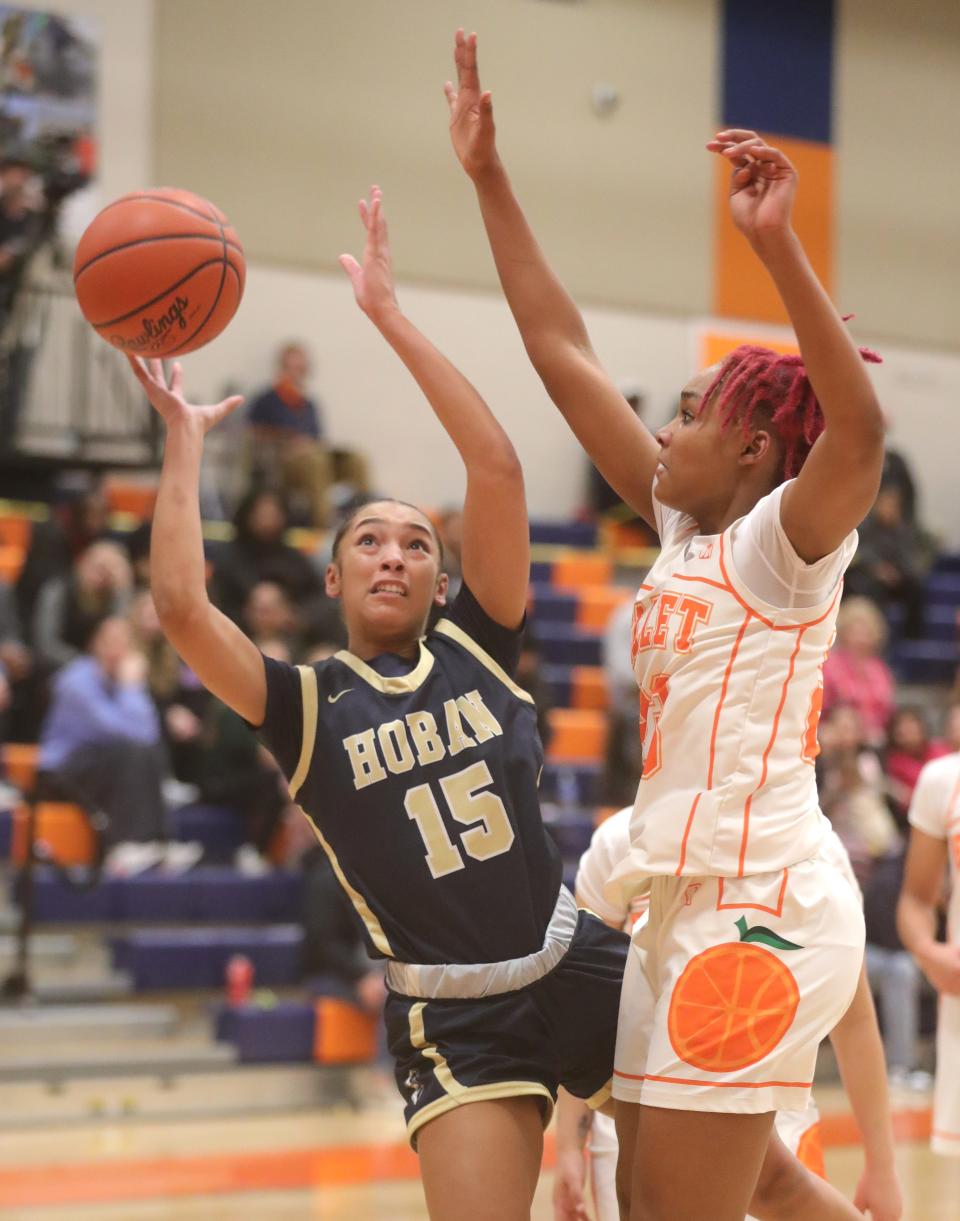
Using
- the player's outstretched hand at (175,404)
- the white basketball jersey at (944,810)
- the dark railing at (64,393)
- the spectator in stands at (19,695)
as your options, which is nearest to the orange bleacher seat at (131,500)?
the dark railing at (64,393)

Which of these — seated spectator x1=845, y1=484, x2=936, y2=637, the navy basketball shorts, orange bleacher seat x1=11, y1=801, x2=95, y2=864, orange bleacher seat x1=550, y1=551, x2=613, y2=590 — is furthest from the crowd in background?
the navy basketball shorts

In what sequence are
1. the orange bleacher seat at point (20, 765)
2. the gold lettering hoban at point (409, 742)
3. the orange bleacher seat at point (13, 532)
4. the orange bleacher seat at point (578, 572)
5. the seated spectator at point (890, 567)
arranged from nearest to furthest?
1. the gold lettering hoban at point (409, 742)
2. the orange bleacher seat at point (20, 765)
3. the orange bleacher seat at point (13, 532)
4. the orange bleacher seat at point (578, 572)
5. the seated spectator at point (890, 567)

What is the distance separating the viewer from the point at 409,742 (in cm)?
300

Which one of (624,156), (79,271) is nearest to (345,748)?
(79,271)

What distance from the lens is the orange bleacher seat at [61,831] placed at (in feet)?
27.5

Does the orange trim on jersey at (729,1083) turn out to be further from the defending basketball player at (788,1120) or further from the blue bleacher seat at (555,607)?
the blue bleacher seat at (555,607)

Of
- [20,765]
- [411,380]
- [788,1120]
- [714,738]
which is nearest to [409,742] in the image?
[714,738]

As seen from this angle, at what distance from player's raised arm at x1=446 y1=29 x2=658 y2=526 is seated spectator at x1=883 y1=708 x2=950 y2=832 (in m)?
7.30

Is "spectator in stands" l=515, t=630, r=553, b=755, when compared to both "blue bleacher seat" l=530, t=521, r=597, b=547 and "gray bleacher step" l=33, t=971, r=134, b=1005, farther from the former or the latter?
"blue bleacher seat" l=530, t=521, r=597, b=547

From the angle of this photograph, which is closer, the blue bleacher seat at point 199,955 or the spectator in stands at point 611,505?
the blue bleacher seat at point 199,955

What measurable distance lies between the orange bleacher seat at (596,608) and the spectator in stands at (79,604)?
4640 millimetres

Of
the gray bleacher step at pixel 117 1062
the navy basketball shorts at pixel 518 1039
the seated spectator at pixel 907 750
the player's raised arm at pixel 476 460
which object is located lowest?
the gray bleacher step at pixel 117 1062

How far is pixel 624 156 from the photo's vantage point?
50.8 ft

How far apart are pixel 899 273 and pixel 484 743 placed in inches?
580
